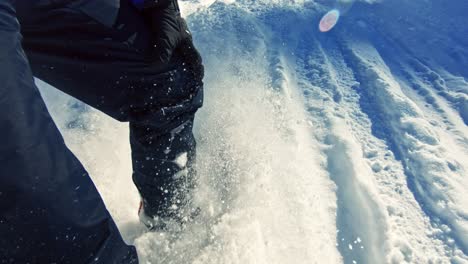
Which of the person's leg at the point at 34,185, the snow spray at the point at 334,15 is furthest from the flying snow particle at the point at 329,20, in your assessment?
the person's leg at the point at 34,185

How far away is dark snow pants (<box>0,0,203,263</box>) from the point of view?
2.51 feet

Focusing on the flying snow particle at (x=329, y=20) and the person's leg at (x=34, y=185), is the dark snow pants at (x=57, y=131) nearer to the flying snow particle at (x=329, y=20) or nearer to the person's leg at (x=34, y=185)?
the person's leg at (x=34, y=185)

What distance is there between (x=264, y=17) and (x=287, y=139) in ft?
5.26

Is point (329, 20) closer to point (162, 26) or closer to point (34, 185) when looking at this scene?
point (162, 26)

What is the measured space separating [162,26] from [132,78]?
0.21 m

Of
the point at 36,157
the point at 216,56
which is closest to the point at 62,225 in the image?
the point at 36,157

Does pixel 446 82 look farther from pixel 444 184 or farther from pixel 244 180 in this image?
pixel 244 180

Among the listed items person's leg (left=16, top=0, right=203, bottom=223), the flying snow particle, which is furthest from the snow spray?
person's leg (left=16, top=0, right=203, bottom=223)

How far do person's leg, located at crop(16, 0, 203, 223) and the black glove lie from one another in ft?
0.10

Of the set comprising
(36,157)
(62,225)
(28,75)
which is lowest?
(62,225)

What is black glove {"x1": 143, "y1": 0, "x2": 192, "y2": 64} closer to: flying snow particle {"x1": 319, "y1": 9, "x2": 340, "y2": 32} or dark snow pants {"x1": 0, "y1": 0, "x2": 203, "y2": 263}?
dark snow pants {"x1": 0, "y1": 0, "x2": 203, "y2": 263}

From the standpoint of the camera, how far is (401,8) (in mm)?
3600

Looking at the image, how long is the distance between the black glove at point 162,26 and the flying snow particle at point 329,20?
2324mm

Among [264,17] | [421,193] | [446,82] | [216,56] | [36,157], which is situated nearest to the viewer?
[36,157]
